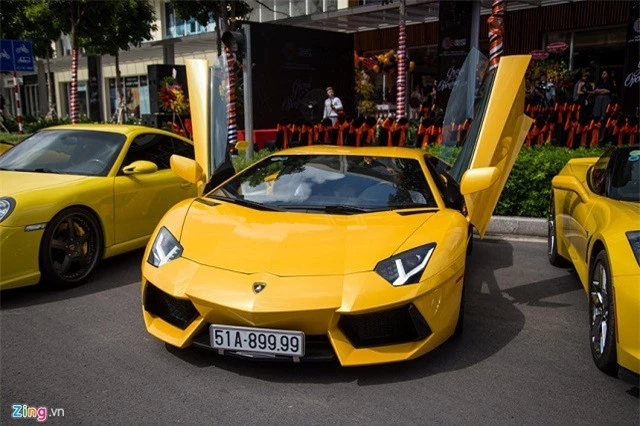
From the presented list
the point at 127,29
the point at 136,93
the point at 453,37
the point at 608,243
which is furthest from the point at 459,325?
the point at 136,93

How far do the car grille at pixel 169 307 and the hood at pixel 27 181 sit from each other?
189 centimetres

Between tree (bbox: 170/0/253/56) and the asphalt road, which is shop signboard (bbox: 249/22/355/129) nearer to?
tree (bbox: 170/0/253/56)

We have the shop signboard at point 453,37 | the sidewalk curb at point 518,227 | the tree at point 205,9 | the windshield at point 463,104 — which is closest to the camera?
the windshield at point 463,104

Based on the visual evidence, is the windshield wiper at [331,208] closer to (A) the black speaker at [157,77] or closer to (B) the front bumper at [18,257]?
(B) the front bumper at [18,257]

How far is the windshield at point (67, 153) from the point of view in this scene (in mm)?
5348

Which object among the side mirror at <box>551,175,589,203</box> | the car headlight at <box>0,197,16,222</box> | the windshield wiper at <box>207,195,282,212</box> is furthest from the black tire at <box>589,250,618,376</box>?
the car headlight at <box>0,197,16,222</box>

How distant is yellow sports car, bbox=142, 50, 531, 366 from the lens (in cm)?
296

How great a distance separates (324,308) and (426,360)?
34.4 inches

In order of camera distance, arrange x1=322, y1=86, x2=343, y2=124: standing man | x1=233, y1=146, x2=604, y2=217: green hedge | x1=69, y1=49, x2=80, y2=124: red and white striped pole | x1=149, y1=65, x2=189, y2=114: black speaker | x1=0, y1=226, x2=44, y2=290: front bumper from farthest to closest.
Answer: x1=149, y1=65, x2=189, y2=114: black speaker
x1=69, y1=49, x2=80, y2=124: red and white striped pole
x1=322, y1=86, x2=343, y2=124: standing man
x1=233, y1=146, x2=604, y2=217: green hedge
x1=0, y1=226, x2=44, y2=290: front bumper

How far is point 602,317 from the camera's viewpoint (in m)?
3.26

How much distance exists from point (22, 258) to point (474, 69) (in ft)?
15.0

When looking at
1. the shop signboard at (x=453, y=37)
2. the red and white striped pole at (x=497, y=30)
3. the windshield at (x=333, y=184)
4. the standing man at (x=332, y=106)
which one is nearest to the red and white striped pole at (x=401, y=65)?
the shop signboard at (x=453, y=37)

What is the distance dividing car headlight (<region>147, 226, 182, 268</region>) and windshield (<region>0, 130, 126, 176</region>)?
1.99 meters

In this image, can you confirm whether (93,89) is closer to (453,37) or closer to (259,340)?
(453,37)
